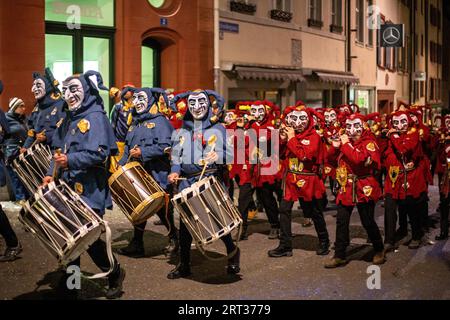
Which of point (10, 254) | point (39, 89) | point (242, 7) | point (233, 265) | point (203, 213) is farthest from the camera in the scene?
point (242, 7)

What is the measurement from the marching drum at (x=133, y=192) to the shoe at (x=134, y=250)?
0.86 metres

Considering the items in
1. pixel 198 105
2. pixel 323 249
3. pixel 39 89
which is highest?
pixel 39 89

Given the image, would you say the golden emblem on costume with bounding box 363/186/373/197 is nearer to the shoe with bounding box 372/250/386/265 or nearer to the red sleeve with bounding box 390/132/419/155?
the shoe with bounding box 372/250/386/265

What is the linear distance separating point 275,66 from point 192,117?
1261cm

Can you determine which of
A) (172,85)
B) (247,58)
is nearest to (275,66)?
(247,58)

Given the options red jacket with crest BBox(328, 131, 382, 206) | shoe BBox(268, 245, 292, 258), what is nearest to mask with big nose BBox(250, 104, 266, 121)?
→ red jacket with crest BBox(328, 131, 382, 206)

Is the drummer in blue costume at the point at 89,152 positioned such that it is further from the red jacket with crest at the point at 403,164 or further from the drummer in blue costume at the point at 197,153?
the red jacket with crest at the point at 403,164

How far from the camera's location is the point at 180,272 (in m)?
7.03

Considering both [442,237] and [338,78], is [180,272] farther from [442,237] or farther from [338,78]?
[338,78]

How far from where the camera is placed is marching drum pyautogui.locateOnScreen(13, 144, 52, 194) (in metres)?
8.41

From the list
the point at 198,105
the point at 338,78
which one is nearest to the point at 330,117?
the point at 198,105

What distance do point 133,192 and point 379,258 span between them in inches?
111

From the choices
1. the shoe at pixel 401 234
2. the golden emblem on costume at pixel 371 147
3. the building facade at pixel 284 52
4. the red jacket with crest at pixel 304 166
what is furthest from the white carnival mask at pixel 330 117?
the building facade at pixel 284 52

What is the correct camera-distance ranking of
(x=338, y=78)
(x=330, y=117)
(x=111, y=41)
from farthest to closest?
(x=338, y=78)
(x=111, y=41)
(x=330, y=117)
